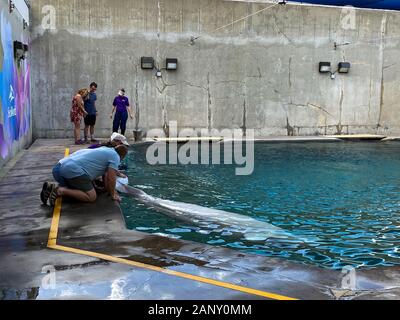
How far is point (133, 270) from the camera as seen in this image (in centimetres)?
396

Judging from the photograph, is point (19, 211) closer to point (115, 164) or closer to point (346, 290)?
point (115, 164)

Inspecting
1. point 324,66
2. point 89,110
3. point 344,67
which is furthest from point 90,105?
point 344,67

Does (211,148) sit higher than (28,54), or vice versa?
(28,54)

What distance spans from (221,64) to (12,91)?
8071mm

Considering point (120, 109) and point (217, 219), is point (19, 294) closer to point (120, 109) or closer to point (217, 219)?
point (217, 219)

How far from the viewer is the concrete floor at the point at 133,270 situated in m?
3.53

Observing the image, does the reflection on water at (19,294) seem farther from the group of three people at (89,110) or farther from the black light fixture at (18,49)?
the group of three people at (89,110)

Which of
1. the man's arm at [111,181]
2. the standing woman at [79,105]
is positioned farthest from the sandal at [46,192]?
the standing woman at [79,105]

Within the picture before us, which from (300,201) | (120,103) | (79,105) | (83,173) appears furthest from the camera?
(120,103)

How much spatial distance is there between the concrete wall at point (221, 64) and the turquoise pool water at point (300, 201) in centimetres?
383

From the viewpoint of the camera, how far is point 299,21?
17594mm

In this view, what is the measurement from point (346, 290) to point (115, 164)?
353 centimetres

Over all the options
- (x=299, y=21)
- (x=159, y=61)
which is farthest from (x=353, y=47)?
(x=159, y=61)

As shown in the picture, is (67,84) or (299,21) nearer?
(67,84)
